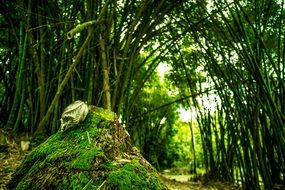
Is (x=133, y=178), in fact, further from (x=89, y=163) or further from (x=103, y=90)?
(x=103, y=90)

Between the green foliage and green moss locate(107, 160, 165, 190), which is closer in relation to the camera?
green moss locate(107, 160, 165, 190)

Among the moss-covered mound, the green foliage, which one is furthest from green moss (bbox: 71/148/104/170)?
the green foliage

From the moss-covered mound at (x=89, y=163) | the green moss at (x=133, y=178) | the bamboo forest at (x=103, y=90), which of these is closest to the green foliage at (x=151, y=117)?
the bamboo forest at (x=103, y=90)

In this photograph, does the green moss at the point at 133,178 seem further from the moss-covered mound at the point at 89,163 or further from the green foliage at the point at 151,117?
the green foliage at the point at 151,117

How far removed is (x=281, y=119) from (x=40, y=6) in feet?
7.22

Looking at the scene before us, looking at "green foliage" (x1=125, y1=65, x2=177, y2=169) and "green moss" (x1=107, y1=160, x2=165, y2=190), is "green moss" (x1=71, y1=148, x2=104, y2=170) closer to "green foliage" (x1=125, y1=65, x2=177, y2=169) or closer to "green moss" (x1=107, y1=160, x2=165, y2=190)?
"green moss" (x1=107, y1=160, x2=165, y2=190)

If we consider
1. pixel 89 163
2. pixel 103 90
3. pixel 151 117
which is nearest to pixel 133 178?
pixel 89 163

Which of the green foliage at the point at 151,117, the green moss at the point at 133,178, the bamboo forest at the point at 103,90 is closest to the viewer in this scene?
the green moss at the point at 133,178

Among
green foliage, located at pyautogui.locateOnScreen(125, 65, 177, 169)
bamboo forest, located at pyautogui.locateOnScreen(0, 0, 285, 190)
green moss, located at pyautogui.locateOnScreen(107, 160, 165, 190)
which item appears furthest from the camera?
green foliage, located at pyautogui.locateOnScreen(125, 65, 177, 169)

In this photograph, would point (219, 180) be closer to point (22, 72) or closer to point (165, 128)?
point (22, 72)

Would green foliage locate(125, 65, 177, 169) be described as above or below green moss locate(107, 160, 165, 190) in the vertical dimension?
above

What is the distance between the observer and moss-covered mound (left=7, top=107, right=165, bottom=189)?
1.40 meters

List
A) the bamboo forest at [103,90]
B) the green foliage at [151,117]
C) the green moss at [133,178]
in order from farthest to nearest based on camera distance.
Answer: the green foliage at [151,117], the bamboo forest at [103,90], the green moss at [133,178]

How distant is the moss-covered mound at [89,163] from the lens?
1399 millimetres
